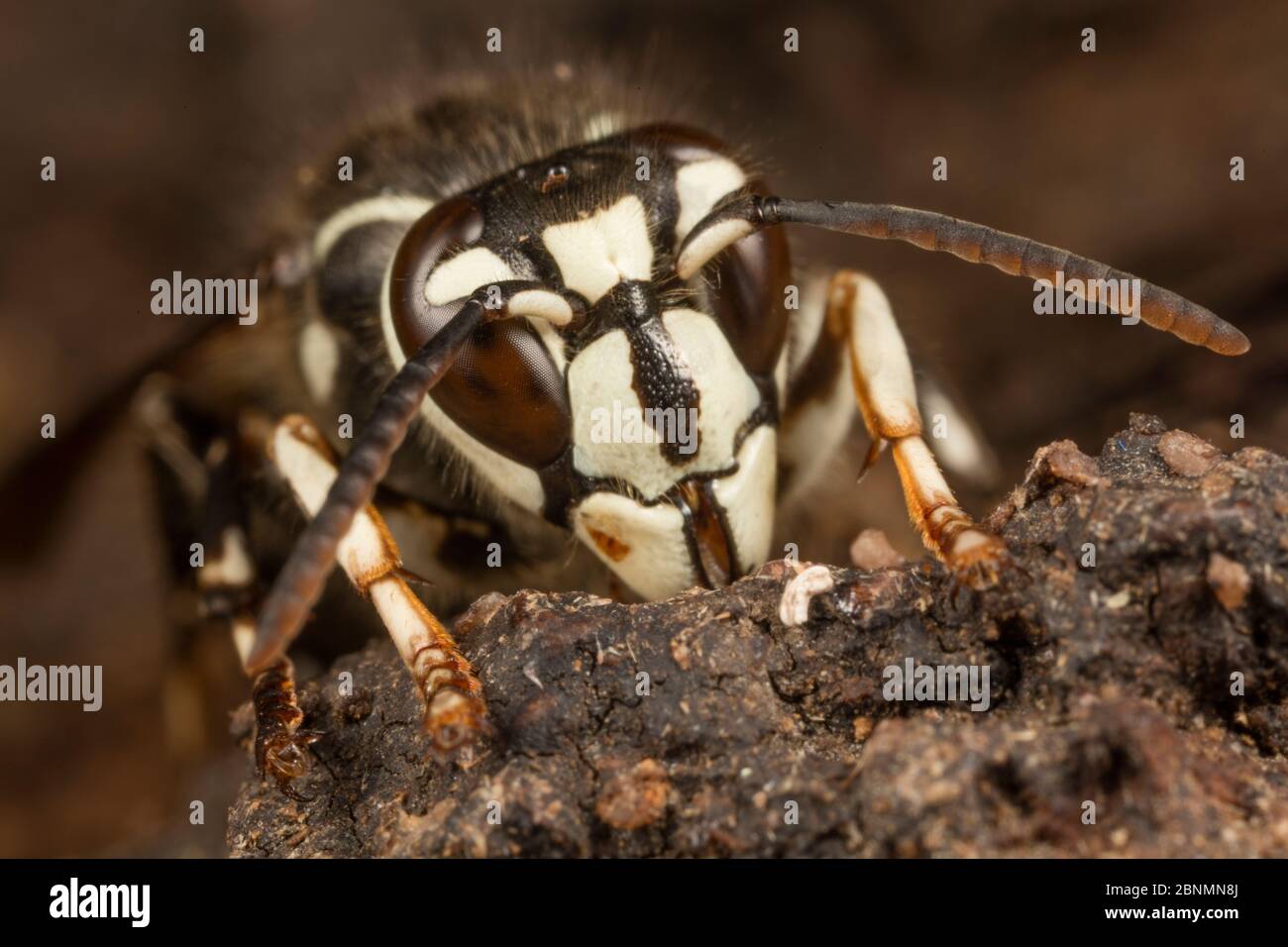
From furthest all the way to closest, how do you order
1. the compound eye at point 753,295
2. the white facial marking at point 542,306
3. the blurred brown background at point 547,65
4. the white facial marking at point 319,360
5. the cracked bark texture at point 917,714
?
the blurred brown background at point 547,65, the white facial marking at point 319,360, the compound eye at point 753,295, the white facial marking at point 542,306, the cracked bark texture at point 917,714

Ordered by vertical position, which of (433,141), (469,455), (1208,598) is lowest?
(1208,598)

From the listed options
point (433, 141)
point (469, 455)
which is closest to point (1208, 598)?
point (469, 455)

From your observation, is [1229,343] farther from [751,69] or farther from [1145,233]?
[751,69]

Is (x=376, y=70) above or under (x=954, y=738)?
above

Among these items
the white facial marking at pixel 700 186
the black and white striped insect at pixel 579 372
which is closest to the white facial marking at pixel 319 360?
the black and white striped insect at pixel 579 372

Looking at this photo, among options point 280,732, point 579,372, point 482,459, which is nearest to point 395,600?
point 280,732

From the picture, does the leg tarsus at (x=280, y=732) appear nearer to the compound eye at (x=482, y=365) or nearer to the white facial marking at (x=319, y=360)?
the compound eye at (x=482, y=365)

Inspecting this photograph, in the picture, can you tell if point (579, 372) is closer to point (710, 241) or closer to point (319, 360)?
point (710, 241)
